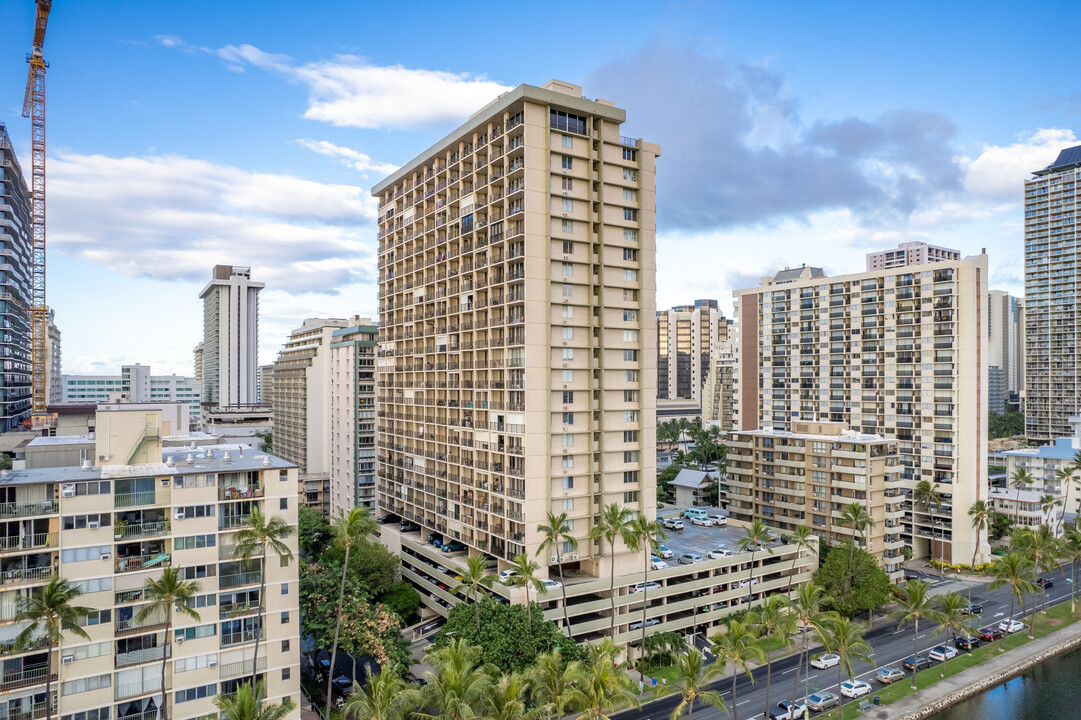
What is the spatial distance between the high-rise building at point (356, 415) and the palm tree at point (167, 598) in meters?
64.3

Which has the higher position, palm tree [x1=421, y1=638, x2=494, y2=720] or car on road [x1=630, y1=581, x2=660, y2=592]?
palm tree [x1=421, y1=638, x2=494, y2=720]

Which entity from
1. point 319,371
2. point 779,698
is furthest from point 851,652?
point 319,371

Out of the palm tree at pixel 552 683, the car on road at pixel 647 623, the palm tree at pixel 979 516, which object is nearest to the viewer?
the palm tree at pixel 552 683

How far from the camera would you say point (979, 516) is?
10169 cm

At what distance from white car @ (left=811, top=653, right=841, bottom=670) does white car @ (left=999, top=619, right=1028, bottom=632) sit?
22631mm

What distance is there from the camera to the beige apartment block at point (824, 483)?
92.6 meters

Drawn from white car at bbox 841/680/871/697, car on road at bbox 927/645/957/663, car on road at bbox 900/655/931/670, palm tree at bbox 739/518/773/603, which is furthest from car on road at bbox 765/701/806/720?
car on road at bbox 927/645/957/663

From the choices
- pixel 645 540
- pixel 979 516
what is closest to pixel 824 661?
pixel 645 540

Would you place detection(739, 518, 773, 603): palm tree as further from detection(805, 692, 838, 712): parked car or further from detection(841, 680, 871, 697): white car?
detection(805, 692, 838, 712): parked car

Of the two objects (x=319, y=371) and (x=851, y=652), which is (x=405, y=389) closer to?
(x=319, y=371)

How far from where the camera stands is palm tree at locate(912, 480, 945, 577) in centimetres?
10419

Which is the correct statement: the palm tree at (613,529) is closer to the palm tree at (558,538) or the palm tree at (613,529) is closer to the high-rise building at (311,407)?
the palm tree at (558,538)

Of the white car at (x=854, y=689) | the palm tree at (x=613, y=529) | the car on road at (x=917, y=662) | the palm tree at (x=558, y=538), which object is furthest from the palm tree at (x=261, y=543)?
the car on road at (x=917, y=662)

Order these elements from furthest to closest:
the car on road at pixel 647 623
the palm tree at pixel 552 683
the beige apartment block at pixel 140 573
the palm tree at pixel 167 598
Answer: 1. the car on road at pixel 647 623
2. the palm tree at pixel 167 598
3. the beige apartment block at pixel 140 573
4. the palm tree at pixel 552 683
